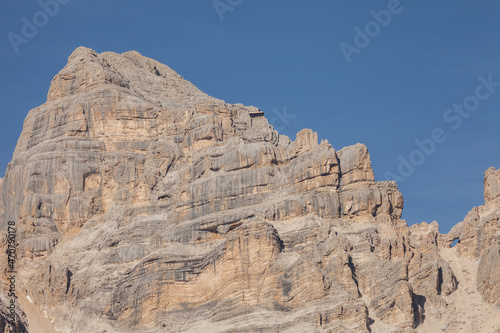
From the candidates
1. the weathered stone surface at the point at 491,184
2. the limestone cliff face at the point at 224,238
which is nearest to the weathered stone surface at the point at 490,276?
the limestone cliff face at the point at 224,238

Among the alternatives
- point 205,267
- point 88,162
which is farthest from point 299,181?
point 88,162

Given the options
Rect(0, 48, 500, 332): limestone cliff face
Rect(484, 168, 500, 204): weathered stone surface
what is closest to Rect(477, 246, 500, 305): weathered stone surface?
Rect(0, 48, 500, 332): limestone cliff face

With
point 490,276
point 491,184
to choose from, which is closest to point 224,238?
point 490,276

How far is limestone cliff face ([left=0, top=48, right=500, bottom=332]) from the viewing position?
531 ft

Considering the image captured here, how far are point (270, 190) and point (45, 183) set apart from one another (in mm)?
35374

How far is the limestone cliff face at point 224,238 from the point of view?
161875 millimetres

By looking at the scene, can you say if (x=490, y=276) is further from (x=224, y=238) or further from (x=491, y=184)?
(x=224, y=238)

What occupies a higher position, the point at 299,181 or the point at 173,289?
the point at 299,181

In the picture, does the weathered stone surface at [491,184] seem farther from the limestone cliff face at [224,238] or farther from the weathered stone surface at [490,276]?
the weathered stone surface at [490,276]

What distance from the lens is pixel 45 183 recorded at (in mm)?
195125

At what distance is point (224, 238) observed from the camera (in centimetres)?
17388

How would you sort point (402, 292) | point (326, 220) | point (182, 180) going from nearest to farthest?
point (402, 292)
point (326, 220)
point (182, 180)

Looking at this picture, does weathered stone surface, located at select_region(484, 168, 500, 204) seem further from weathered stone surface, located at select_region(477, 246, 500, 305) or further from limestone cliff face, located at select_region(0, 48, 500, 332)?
weathered stone surface, located at select_region(477, 246, 500, 305)

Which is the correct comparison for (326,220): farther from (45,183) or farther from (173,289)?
(45,183)
